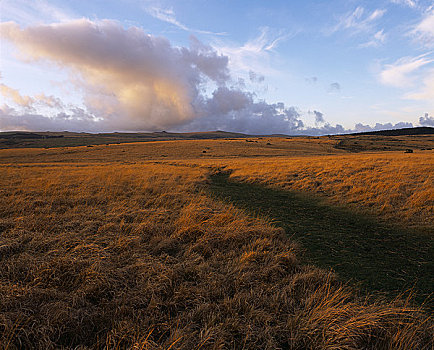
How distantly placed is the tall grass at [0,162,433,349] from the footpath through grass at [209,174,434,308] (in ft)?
3.20

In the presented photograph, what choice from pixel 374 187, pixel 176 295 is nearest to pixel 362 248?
pixel 176 295

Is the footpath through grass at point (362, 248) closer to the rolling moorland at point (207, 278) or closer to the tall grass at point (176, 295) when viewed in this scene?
the rolling moorland at point (207, 278)

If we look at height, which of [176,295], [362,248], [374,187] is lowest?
[362,248]

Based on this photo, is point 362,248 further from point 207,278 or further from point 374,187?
point 374,187

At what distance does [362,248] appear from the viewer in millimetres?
6387

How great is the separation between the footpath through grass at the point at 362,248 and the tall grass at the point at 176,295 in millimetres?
975

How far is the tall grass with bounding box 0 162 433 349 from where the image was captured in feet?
9.05

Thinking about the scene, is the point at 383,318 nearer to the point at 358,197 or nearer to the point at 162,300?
the point at 162,300

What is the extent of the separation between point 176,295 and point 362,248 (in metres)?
5.76

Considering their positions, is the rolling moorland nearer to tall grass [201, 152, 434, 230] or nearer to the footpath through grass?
the footpath through grass

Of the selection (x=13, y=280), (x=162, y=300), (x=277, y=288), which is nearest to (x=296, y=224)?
(x=277, y=288)

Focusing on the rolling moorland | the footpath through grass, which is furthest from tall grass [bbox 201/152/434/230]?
the footpath through grass

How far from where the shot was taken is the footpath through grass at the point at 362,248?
185 inches

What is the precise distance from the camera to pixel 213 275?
4094 mm
